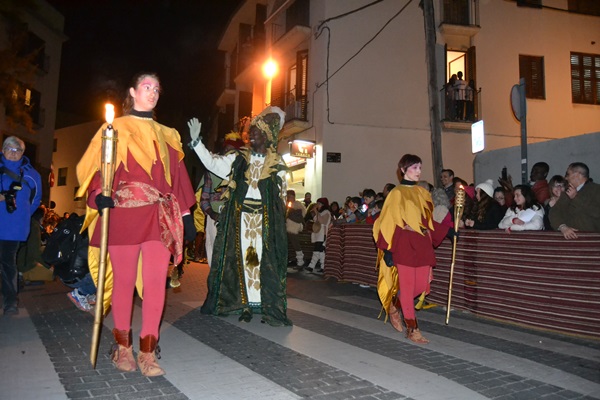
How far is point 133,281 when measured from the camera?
3.65m

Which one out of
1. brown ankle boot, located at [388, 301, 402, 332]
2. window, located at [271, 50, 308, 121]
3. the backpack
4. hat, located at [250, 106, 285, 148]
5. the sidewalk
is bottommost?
the sidewalk

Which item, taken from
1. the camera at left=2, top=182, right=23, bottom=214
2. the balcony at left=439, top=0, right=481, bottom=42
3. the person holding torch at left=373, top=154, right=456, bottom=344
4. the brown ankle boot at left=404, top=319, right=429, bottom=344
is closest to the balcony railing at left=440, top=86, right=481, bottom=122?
the balcony at left=439, top=0, right=481, bottom=42

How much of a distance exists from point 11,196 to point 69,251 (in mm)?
986

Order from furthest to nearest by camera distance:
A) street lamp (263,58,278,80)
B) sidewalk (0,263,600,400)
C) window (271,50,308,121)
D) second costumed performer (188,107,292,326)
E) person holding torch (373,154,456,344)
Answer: street lamp (263,58,278,80) → window (271,50,308,121) → second costumed performer (188,107,292,326) → person holding torch (373,154,456,344) → sidewalk (0,263,600,400)

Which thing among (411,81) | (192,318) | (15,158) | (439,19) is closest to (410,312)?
(192,318)

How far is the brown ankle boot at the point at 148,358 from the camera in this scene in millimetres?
3424

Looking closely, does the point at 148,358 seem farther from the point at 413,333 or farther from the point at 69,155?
the point at 69,155

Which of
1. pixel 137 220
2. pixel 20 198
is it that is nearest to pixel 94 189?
pixel 137 220

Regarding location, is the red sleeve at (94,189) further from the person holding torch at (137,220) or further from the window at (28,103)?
the window at (28,103)

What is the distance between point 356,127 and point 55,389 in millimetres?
15940

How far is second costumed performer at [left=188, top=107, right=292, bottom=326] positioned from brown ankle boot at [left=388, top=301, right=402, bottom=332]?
4.04 ft

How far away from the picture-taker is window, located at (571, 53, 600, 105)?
19.6 m

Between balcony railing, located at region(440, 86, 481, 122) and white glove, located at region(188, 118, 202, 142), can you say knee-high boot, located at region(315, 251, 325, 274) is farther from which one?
balcony railing, located at region(440, 86, 481, 122)

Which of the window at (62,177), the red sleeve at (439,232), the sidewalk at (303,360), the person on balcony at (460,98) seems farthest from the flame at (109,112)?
the window at (62,177)
